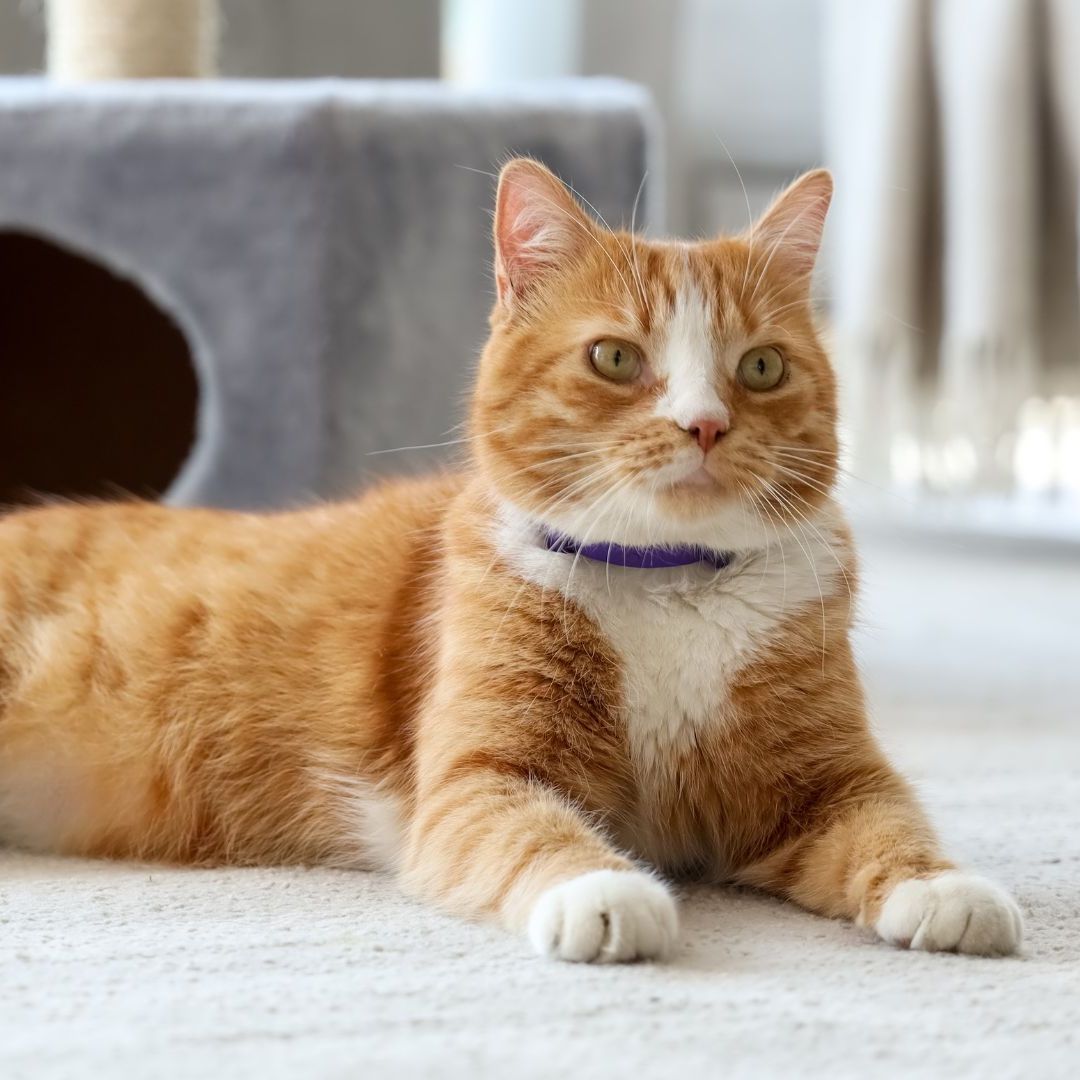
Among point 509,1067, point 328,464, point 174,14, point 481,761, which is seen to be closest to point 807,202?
point 481,761

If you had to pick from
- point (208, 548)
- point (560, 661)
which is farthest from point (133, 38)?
point (560, 661)

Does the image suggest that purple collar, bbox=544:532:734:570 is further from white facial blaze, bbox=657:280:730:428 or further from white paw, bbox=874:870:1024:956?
white paw, bbox=874:870:1024:956

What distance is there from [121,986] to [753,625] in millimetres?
576

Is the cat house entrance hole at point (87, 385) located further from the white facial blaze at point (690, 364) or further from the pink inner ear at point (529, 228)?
the white facial blaze at point (690, 364)

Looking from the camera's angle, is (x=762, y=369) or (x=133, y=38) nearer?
(x=762, y=369)

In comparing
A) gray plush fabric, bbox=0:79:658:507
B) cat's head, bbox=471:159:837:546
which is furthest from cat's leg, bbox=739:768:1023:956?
gray plush fabric, bbox=0:79:658:507

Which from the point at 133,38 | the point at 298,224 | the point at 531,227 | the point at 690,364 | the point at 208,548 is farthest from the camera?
the point at 133,38

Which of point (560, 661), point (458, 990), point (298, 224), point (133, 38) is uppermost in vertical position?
point (133, 38)

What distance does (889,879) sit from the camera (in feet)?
3.56

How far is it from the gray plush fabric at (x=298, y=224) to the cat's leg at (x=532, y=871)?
112 centimetres

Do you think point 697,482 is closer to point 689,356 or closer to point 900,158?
point 689,356

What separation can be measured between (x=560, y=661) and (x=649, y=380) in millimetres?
243

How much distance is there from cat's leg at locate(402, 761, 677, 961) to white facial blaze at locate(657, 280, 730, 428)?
0.32 m

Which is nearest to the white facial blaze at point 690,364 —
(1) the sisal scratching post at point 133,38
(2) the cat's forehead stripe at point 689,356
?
(2) the cat's forehead stripe at point 689,356
